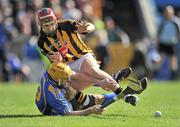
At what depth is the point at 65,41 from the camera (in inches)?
524

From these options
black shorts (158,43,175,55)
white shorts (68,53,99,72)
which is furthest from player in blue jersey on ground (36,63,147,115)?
black shorts (158,43,175,55)

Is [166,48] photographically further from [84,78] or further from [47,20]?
[47,20]

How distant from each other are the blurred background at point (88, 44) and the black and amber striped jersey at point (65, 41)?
11385 millimetres

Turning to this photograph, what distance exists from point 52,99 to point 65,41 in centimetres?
134

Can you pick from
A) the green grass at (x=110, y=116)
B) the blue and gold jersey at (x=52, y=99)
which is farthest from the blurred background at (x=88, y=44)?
the blue and gold jersey at (x=52, y=99)

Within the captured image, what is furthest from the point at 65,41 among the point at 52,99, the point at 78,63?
the point at 52,99

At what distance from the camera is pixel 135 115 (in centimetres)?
1270

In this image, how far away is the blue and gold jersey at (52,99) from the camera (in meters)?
12.4

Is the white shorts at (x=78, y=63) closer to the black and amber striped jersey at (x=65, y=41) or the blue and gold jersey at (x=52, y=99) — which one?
the black and amber striped jersey at (x=65, y=41)

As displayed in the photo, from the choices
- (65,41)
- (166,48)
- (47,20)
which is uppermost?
(47,20)

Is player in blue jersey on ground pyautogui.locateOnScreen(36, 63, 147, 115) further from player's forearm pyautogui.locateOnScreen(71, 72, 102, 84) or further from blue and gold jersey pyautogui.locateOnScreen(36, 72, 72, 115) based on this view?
player's forearm pyautogui.locateOnScreen(71, 72, 102, 84)

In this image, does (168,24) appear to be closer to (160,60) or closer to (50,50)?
(160,60)

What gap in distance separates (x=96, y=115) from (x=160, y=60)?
44.6 feet

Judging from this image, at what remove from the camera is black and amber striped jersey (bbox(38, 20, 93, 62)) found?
517 inches
